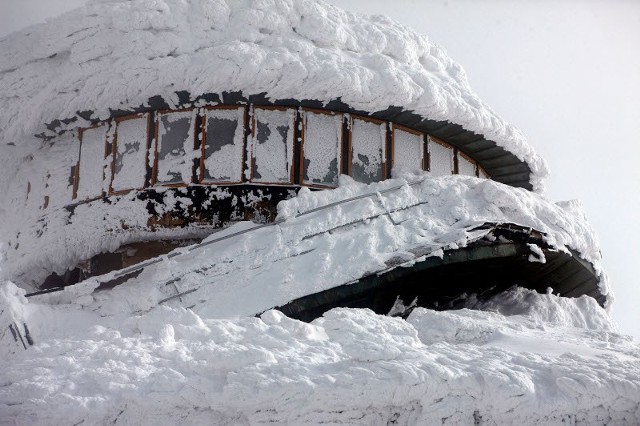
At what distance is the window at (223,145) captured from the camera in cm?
1095

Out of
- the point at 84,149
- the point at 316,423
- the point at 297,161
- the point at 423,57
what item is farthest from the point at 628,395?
the point at 84,149

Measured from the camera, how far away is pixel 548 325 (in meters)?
9.17

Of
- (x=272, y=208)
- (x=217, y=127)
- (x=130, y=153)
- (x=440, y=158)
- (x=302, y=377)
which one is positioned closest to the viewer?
(x=302, y=377)

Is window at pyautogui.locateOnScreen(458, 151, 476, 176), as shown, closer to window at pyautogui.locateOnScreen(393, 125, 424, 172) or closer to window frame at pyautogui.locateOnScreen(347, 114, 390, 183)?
window at pyautogui.locateOnScreen(393, 125, 424, 172)

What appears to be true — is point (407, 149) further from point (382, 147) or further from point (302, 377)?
point (302, 377)

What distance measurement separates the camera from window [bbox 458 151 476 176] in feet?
42.0

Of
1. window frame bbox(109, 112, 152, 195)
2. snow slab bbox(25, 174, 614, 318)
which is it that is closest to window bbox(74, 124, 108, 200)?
window frame bbox(109, 112, 152, 195)

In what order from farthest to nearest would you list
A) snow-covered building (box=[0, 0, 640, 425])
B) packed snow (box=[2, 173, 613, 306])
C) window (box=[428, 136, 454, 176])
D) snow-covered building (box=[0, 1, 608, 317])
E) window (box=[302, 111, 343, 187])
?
window (box=[428, 136, 454, 176]) < window (box=[302, 111, 343, 187]) < snow-covered building (box=[0, 1, 608, 317]) < packed snow (box=[2, 173, 613, 306]) < snow-covered building (box=[0, 0, 640, 425])

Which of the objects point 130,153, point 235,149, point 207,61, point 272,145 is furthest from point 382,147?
point 130,153

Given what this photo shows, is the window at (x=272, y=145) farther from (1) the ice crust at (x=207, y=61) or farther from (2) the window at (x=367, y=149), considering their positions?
(2) the window at (x=367, y=149)

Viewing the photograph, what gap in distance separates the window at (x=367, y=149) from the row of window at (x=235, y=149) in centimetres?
2

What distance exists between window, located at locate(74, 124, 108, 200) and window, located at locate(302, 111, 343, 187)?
330 centimetres

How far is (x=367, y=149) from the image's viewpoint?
11.5m

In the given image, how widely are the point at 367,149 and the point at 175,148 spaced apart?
9.91ft
